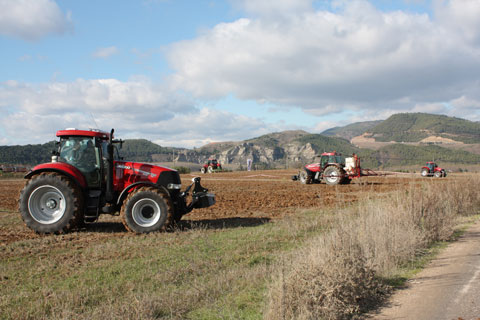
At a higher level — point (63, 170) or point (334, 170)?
point (63, 170)

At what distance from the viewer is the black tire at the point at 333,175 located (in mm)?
26641

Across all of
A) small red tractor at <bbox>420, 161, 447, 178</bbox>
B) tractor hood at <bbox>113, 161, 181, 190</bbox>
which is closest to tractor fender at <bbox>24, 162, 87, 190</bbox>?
tractor hood at <bbox>113, 161, 181, 190</bbox>

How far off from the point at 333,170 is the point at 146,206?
19.4 m

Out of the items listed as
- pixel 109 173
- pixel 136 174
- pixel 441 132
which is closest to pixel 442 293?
pixel 136 174

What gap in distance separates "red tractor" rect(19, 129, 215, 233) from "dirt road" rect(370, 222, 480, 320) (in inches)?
224

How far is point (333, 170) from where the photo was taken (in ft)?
88.7

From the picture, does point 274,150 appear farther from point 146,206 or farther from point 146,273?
point 146,273

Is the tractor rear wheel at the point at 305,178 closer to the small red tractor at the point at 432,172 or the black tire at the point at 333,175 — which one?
the black tire at the point at 333,175

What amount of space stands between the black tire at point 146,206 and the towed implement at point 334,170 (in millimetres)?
18764

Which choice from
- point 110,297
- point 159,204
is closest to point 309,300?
point 110,297

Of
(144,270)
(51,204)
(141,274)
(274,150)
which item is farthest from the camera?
(274,150)

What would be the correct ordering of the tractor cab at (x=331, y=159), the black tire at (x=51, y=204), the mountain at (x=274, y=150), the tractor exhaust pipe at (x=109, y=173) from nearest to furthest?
the black tire at (x=51, y=204) < the tractor exhaust pipe at (x=109, y=173) < the tractor cab at (x=331, y=159) < the mountain at (x=274, y=150)

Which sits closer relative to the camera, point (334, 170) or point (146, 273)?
Result: point (146, 273)

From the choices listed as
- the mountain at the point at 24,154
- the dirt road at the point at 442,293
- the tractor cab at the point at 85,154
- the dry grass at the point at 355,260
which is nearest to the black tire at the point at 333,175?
the dry grass at the point at 355,260
